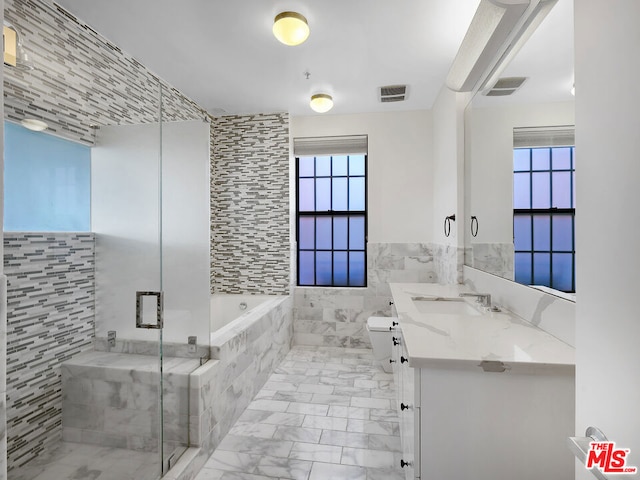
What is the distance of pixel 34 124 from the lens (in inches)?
55.6

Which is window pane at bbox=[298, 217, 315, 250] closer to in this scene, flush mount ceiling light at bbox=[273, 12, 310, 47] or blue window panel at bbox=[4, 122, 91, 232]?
flush mount ceiling light at bbox=[273, 12, 310, 47]

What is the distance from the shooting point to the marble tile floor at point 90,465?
4.29 feet

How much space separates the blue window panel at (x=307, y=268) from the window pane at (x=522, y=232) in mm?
2606

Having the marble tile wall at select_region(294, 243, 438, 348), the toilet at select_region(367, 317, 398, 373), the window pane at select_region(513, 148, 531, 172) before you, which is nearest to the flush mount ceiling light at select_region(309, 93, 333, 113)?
the marble tile wall at select_region(294, 243, 438, 348)

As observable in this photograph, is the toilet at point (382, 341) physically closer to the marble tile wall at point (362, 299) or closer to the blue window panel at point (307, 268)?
the marble tile wall at point (362, 299)

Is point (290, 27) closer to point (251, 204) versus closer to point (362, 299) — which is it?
point (251, 204)

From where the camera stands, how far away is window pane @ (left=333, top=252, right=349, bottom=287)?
157 inches

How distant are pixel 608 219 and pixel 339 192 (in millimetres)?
3553

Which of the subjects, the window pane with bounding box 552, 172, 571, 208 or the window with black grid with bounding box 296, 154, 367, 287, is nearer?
the window pane with bounding box 552, 172, 571, 208

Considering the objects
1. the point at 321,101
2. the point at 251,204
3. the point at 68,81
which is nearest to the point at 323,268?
the point at 251,204

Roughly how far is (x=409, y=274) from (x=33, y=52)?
3.42 m

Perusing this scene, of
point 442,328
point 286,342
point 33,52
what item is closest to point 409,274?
point 286,342

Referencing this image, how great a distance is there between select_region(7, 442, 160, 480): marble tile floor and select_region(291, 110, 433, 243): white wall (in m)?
2.83

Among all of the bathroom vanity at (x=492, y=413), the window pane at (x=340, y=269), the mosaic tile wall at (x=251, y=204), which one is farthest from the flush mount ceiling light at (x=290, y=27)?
the window pane at (x=340, y=269)
